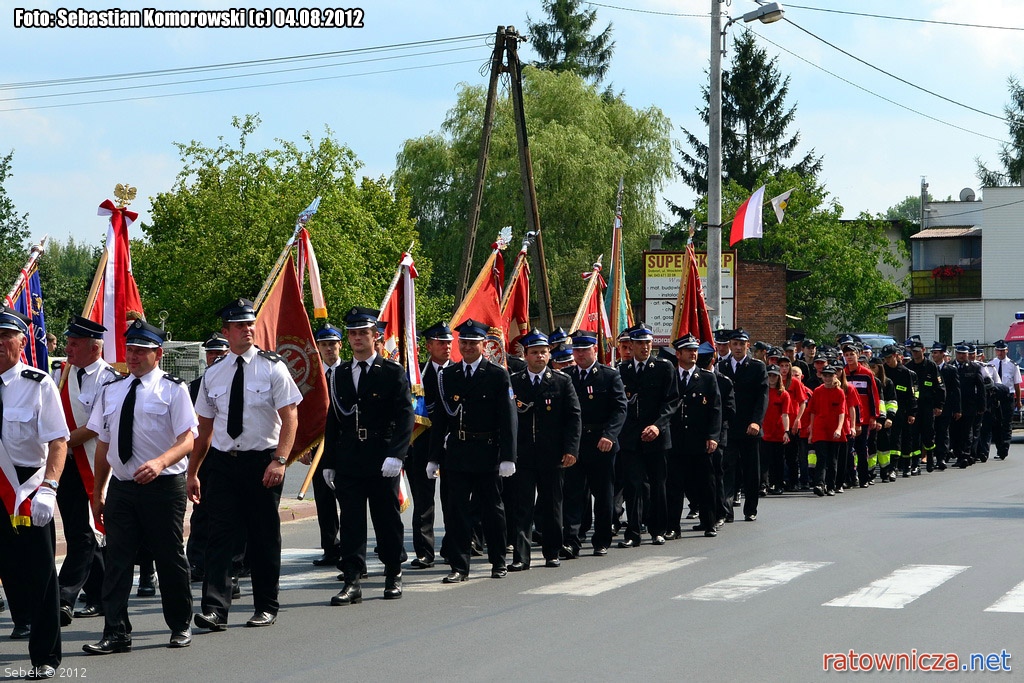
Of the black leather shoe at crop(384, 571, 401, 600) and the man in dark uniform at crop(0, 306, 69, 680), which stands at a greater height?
the man in dark uniform at crop(0, 306, 69, 680)

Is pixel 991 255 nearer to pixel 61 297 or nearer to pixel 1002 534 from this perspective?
pixel 61 297

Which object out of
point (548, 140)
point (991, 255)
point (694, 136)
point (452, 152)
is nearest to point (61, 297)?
point (452, 152)

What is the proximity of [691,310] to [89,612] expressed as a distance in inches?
404

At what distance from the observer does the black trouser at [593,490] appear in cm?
1205

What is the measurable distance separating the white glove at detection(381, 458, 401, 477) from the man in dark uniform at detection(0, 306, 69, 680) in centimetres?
278

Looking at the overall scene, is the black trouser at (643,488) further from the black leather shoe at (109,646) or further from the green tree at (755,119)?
the green tree at (755,119)

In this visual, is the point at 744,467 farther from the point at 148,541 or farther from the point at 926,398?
the point at 926,398

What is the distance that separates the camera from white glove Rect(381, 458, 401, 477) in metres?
9.44

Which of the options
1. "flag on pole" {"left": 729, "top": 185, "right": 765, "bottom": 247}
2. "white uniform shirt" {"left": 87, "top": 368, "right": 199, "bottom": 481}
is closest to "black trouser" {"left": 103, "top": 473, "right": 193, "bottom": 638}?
"white uniform shirt" {"left": 87, "top": 368, "right": 199, "bottom": 481}

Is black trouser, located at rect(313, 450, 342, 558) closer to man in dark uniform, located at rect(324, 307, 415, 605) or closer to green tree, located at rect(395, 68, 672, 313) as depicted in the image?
man in dark uniform, located at rect(324, 307, 415, 605)

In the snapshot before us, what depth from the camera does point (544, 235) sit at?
155ft

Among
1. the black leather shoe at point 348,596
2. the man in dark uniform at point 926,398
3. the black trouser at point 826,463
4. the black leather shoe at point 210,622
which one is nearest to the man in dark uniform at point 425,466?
the black leather shoe at point 348,596

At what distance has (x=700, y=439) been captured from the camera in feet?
44.6

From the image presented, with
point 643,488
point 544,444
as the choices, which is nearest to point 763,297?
point 643,488
